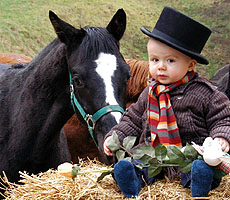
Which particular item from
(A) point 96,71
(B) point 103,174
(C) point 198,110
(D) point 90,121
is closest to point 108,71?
(A) point 96,71

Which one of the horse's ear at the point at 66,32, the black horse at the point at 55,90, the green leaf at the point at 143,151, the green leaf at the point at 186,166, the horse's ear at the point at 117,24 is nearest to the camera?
the green leaf at the point at 186,166

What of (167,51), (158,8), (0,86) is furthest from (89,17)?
(167,51)

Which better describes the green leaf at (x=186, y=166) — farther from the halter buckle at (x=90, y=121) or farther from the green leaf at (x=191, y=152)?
the halter buckle at (x=90, y=121)

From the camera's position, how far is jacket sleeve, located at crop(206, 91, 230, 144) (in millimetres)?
1674

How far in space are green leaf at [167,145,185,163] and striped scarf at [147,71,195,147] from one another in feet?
0.74

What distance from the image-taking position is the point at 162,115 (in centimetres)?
187

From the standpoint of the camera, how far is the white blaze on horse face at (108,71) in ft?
7.72

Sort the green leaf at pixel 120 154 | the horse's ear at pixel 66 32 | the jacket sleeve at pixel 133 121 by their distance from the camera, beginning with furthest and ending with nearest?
the horse's ear at pixel 66 32 → the jacket sleeve at pixel 133 121 → the green leaf at pixel 120 154

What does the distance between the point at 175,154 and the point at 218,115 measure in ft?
1.17

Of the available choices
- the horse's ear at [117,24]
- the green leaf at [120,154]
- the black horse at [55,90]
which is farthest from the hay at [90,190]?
the horse's ear at [117,24]

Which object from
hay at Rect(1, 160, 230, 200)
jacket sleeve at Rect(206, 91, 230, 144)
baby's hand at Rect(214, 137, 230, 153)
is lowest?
hay at Rect(1, 160, 230, 200)

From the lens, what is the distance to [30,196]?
1.66m

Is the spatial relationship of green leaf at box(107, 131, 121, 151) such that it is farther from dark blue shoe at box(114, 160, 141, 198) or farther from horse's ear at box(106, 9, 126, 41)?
horse's ear at box(106, 9, 126, 41)

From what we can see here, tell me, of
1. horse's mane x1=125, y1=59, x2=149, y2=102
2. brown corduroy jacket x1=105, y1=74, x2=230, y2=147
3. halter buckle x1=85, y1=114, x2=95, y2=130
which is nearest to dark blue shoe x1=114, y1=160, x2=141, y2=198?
brown corduroy jacket x1=105, y1=74, x2=230, y2=147
